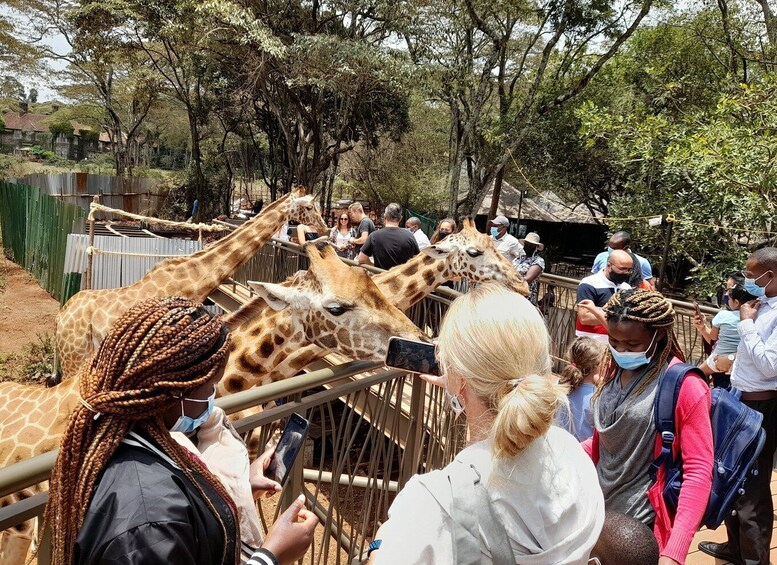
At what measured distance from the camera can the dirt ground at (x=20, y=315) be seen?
1062cm

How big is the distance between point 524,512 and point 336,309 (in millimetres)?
2668

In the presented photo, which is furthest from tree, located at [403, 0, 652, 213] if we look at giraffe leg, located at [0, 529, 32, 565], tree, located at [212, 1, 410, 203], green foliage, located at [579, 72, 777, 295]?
giraffe leg, located at [0, 529, 32, 565]

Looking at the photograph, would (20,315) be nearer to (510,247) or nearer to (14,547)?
(510,247)

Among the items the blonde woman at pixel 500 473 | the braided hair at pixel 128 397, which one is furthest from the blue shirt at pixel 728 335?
the braided hair at pixel 128 397

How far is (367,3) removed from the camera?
1909 cm

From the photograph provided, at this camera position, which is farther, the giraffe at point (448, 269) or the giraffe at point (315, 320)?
the giraffe at point (448, 269)

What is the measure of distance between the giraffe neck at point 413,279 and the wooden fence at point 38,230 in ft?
30.6

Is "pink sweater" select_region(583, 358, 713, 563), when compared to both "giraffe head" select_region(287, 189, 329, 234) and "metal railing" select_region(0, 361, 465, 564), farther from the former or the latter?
"giraffe head" select_region(287, 189, 329, 234)

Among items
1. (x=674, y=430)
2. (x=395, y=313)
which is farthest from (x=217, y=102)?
(x=674, y=430)

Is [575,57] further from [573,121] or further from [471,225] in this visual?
[471,225]

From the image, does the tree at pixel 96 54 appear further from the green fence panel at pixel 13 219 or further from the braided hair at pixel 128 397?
the braided hair at pixel 128 397

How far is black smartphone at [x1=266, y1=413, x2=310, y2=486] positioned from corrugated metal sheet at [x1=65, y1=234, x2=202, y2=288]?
8634mm

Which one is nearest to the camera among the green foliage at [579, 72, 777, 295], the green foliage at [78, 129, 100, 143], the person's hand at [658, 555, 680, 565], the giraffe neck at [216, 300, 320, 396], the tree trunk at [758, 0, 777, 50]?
the person's hand at [658, 555, 680, 565]

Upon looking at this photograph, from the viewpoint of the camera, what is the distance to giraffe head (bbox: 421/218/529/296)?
6445mm
